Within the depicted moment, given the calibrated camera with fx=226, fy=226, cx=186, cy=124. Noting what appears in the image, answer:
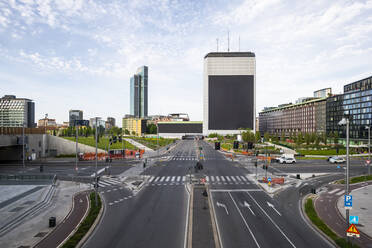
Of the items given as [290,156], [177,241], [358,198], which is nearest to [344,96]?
[290,156]

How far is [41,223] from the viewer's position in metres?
21.2

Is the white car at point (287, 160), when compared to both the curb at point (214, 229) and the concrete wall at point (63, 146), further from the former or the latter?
the concrete wall at point (63, 146)

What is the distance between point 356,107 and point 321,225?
113 metres

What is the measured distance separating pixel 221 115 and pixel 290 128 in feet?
174

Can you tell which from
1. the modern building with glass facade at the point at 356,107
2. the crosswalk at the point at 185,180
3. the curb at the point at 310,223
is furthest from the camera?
the modern building with glass facade at the point at 356,107

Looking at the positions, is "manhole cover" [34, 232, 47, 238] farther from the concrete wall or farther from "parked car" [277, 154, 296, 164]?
the concrete wall

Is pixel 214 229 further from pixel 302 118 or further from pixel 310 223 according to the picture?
pixel 302 118

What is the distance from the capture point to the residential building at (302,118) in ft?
458

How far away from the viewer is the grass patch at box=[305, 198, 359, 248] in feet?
53.8

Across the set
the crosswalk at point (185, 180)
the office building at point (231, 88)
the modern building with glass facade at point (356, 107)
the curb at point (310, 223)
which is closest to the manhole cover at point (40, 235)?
the crosswalk at point (185, 180)

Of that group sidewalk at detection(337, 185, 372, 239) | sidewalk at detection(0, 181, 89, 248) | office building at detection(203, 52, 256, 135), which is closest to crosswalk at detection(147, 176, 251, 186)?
sidewalk at detection(0, 181, 89, 248)

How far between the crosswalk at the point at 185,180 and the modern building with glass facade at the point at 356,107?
9069 cm

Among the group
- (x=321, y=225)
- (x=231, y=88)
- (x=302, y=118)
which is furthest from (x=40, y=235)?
(x=231, y=88)

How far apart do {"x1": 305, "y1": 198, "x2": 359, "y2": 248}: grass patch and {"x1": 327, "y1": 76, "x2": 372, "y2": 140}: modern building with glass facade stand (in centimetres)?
9825
